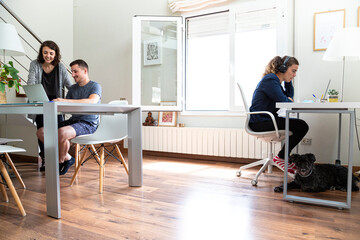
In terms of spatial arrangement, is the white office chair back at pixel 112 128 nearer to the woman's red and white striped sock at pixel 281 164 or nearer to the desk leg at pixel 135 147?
the desk leg at pixel 135 147

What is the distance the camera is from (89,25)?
4766mm

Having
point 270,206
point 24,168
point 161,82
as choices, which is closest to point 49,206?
point 270,206

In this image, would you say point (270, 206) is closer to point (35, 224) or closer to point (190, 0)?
point (35, 224)

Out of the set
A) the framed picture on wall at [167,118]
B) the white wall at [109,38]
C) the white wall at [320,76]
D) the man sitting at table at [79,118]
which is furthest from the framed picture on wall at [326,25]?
the man sitting at table at [79,118]

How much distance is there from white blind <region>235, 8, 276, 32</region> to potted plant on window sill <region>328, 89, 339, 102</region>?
107 cm

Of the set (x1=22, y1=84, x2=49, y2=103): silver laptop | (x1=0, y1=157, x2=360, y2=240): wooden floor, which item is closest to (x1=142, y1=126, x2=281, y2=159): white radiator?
(x1=0, y1=157, x2=360, y2=240): wooden floor

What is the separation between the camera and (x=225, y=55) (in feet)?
12.9

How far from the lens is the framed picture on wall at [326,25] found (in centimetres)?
295

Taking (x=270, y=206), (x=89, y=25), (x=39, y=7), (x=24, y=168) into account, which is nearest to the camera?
(x=270, y=206)

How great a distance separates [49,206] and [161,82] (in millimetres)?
2559

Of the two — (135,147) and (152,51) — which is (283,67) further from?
(152,51)

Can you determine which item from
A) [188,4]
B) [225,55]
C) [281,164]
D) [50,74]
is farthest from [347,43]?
[50,74]

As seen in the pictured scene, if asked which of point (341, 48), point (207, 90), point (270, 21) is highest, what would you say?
point (270, 21)

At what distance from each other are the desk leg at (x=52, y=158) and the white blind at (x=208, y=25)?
110 inches
